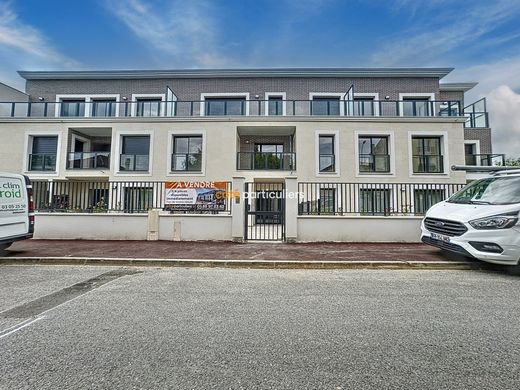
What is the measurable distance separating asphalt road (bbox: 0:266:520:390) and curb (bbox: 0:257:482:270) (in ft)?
3.88

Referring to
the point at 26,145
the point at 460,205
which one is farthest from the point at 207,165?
the point at 460,205

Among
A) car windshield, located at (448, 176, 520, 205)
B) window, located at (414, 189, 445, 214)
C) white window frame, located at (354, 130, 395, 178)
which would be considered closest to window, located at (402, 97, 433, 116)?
white window frame, located at (354, 130, 395, 178)

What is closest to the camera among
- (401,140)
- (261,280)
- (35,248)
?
(261,280)

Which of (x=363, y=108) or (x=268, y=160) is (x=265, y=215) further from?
(x=363, y=108)

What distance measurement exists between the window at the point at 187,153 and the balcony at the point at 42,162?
7586 millimetres

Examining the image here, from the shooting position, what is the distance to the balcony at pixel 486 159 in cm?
2003

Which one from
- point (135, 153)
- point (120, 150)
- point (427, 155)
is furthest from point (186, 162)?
point (427, 155)

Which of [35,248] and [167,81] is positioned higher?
[167,81]

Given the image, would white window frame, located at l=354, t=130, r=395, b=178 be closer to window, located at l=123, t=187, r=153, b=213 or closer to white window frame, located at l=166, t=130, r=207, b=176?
white window frame, located at l=166, t=130, r=207, b=176

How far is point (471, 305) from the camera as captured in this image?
4176 millimetres

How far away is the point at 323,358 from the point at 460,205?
19.5 ft

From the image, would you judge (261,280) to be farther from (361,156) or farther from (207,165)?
(361,156)

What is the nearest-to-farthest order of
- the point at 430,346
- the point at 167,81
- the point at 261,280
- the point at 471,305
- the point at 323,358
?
the point at 323,358 → the point at 430,346 → the point at 471,305 → the point at 261,280 → the point at 167,81

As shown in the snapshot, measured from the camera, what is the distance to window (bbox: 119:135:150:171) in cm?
1733
